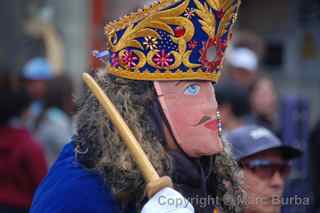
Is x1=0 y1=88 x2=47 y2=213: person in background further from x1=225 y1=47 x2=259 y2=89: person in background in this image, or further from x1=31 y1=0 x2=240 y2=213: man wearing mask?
x1=31 y1=0 x2=240 y2=213: man wearing mask

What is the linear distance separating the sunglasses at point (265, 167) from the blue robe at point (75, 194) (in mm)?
1027

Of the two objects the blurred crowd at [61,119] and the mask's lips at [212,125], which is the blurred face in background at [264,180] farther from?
the mask's lips at [212,125]

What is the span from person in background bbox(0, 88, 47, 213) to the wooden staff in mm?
2086

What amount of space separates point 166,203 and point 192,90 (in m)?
0.47

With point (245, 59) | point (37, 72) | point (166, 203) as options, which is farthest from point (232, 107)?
point (166, 203)

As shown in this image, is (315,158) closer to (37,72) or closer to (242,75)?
(242,75)

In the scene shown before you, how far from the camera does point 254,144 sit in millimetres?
3910

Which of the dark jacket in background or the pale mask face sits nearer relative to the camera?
the pale mask face

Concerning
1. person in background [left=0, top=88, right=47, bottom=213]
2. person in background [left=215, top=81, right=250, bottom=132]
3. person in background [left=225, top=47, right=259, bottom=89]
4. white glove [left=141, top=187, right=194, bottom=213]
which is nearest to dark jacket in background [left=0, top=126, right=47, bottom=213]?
person in background [left=0, top=88, right=47, bottom=213]

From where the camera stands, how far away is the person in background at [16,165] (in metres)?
5.04

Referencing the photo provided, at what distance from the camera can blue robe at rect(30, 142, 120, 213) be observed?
2.92 m

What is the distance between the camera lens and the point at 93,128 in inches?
120

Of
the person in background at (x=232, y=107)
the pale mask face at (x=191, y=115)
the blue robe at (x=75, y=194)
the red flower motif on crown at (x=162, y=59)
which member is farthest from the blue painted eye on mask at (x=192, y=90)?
the person in background at (x=232, y=107)

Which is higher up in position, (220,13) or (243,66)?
(220,13)
